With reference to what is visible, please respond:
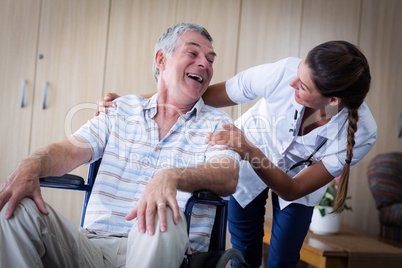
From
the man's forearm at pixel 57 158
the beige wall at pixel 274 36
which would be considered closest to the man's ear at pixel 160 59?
the man's forearm at pixel 57 158

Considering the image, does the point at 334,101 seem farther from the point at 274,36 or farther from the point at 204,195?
the point at 274,36

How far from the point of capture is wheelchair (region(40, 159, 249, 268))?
118 centimetres

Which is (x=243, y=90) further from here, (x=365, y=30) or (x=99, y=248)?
(x=365, y=30)

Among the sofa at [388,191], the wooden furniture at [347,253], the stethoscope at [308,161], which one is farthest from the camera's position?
the sofa at [388,191]

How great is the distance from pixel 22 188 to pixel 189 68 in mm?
794

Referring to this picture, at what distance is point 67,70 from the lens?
3.57 m

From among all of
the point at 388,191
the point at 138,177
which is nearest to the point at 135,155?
the point at 138,177

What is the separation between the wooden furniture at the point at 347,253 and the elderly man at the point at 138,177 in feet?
3.35

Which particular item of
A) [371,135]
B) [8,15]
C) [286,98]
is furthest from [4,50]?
[371,135]

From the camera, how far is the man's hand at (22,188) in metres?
1.11

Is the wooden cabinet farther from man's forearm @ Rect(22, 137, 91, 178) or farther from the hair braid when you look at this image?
the hair braid

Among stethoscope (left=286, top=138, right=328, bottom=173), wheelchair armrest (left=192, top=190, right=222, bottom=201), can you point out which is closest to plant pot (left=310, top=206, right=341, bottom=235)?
stethoscope (left=286, top=138, right=328, bottom=173)

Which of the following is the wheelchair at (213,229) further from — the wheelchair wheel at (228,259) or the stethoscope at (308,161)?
the stethoscope at (308,161)

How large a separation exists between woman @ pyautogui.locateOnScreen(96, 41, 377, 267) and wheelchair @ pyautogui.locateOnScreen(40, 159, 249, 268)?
248 mm
